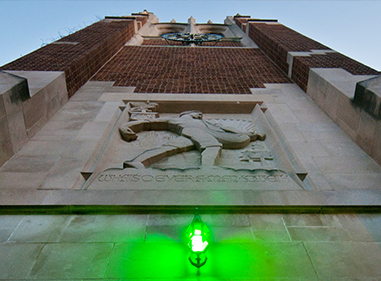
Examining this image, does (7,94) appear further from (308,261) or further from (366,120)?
(366,120)

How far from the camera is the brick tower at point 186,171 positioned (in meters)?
2.72

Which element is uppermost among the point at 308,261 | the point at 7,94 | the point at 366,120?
the point at 7,94

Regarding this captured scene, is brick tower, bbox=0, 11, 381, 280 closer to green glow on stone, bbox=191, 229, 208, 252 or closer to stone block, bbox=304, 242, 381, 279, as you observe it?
stone block, bbox=304, 242, 381, 279

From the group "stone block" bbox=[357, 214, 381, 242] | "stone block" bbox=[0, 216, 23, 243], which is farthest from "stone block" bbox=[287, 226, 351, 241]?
"stone block" bbox=[0, 216, 23, 243]

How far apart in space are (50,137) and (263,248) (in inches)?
149

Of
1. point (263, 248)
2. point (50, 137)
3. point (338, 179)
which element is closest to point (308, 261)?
point (263, 248)

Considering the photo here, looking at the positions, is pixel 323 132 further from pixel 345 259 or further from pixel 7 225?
pixel 7 225

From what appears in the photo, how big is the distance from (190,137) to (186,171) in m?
0.98

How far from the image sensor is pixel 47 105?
5398 millimetres

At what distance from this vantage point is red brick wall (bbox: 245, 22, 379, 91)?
23.4 feet

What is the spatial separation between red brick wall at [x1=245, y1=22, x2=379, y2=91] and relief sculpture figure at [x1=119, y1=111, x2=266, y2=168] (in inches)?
123

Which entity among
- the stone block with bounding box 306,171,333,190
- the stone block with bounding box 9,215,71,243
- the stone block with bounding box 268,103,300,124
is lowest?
the stone block with bounding box 9,215,71,243

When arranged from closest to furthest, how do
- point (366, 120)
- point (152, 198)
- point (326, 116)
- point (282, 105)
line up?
point (152, 198) → point (366, 120) → point (326, 116) → point (282, 105)

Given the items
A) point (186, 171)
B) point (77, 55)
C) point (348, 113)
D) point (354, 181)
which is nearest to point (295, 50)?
point (348, 113)
